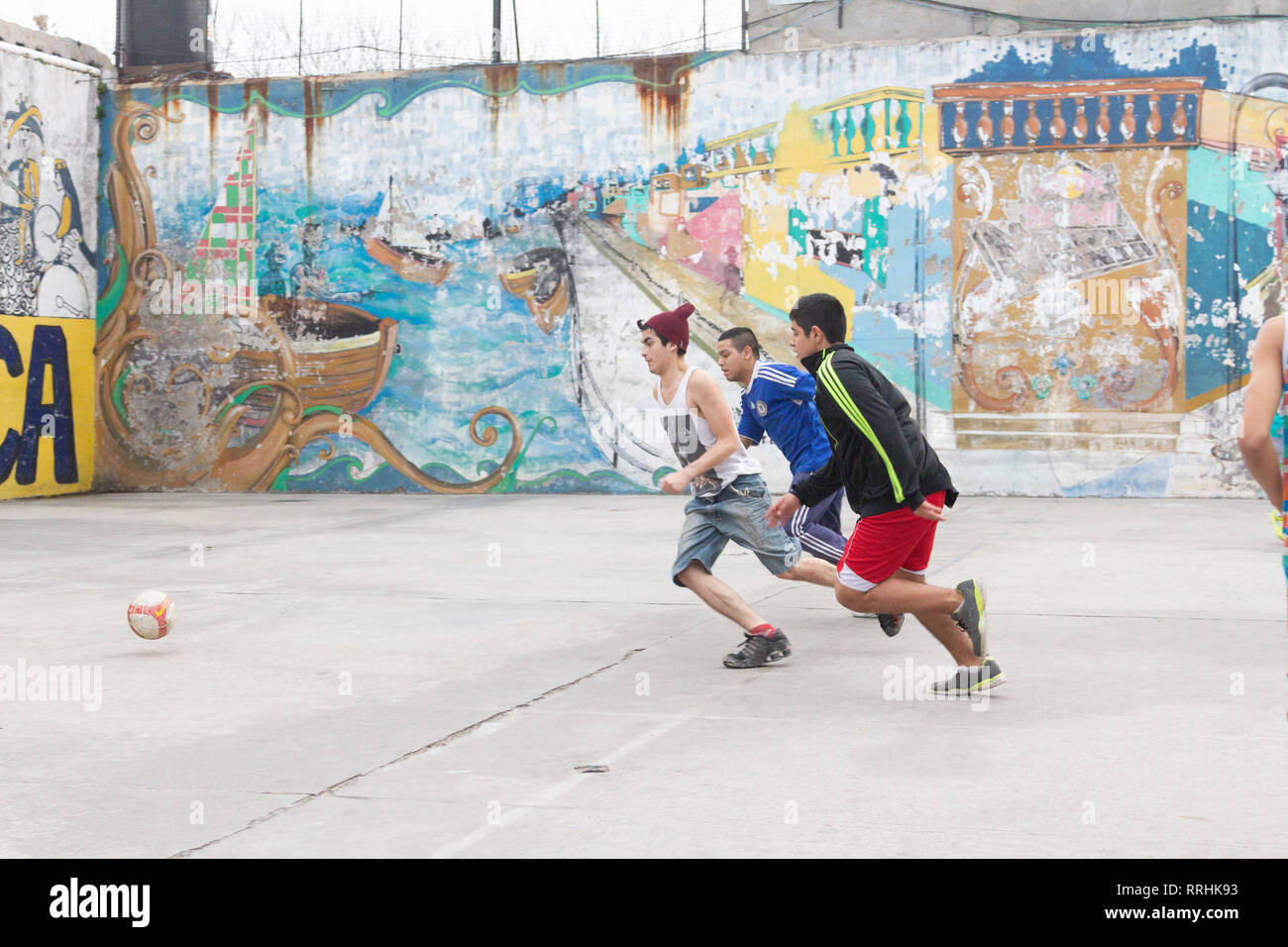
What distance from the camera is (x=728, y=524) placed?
706 cm

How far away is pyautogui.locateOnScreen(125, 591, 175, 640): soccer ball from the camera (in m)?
7.34

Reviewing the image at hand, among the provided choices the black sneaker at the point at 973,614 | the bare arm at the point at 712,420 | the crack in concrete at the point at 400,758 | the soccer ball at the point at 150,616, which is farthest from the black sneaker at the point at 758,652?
the soccer ball at the point at 150,616

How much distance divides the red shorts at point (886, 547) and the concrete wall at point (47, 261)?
48.4 ft

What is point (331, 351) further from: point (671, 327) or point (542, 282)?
point (671, 327)

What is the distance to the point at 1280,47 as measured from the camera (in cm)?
1645

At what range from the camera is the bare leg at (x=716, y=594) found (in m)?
6.97

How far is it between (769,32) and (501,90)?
Result: 29.2 ft

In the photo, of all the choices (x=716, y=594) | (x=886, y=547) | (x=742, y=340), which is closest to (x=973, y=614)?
(x=886, y=547)

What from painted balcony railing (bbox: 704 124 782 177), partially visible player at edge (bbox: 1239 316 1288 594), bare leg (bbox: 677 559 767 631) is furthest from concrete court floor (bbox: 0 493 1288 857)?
painted balcony railing (bbox: 704 124 782 177)

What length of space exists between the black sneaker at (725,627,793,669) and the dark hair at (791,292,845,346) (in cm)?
156

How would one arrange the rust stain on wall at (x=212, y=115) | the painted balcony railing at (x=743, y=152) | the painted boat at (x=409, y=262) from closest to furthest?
the painted balcony railing at (x=743, y=152)
the painted boat at (x=409, y=262)
the rust stain on wall at (x=212, y=115)

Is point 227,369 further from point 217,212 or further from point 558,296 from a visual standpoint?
point 558,296

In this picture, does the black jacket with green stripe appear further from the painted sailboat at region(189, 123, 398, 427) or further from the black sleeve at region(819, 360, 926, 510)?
the painted sailboat at region(189, 123, 398, 427)

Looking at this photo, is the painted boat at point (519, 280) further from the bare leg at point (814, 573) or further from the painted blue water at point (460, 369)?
the bare leg at point (814, 573)
